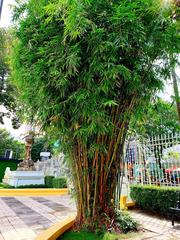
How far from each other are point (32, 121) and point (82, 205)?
1.50 meters

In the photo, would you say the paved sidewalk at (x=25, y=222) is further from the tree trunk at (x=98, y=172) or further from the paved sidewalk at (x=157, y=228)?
the paved sidewalk at (x=157, y=228)

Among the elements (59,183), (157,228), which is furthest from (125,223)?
(59,183)

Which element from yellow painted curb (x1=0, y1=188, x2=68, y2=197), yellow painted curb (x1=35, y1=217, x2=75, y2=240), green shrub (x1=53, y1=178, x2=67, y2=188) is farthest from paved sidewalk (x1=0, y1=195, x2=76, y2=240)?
green shrub (x1=53, y1=178, x2=67, y2=188)

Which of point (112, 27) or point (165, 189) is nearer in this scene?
point (112, 27)

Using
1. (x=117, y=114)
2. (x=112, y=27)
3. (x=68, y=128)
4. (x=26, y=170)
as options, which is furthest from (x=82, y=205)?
(x=26, y=170)

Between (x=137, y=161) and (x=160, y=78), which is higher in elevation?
(x=160, y=78)

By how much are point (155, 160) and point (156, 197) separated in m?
0.85

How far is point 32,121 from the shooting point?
11.3 ft

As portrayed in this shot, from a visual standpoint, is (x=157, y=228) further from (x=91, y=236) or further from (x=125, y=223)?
(x=91, y=236)

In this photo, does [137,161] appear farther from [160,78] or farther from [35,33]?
[35,33]

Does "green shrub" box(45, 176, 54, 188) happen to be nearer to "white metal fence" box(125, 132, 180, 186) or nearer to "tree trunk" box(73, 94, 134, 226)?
"white metal fence" box(125, 132, 180, 186)

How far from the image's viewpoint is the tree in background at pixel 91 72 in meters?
2.65

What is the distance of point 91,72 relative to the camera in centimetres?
275

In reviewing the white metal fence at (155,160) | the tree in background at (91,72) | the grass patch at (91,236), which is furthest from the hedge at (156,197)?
the tree in background at (91,72)
